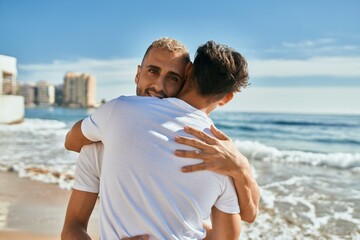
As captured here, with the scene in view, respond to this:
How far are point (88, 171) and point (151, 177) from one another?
0.39 m

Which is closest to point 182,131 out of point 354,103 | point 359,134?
point 359,134

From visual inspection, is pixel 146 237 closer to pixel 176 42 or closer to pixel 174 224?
pixel 174 224

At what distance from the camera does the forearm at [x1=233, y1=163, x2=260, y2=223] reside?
1.48 metres

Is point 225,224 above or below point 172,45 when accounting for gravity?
below

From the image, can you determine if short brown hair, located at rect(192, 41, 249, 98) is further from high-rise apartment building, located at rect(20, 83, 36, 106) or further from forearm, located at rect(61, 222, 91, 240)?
high-rise apartment building, located at rect(20, 83, 36, 106)

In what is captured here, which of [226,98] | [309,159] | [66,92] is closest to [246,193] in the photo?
[226,98]

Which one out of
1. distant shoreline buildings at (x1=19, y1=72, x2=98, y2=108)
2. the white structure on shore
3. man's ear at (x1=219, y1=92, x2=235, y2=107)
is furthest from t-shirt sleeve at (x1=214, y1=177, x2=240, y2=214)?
distant shoreline buildings at (x1=19, y1=72, x2=98, y2=108)

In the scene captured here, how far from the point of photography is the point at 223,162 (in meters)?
1.41

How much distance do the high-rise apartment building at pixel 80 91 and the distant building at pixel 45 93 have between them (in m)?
1.87

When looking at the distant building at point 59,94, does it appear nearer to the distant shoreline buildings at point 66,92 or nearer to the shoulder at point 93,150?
the distant shoreline buildings at point 66,92

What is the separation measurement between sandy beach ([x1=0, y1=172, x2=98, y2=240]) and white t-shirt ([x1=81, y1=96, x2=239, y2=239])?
2647 mm

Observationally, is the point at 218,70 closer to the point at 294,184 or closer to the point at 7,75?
the point at 294,184

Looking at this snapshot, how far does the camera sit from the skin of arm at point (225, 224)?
4.85ft

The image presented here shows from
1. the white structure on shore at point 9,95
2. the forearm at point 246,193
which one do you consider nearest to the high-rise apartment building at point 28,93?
the white structure on shore at point 9,95
